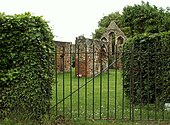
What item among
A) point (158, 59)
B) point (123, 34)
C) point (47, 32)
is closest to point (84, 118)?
point (47, 32)

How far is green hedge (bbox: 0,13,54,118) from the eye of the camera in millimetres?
7801

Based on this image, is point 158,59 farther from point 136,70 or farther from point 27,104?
point 27,104

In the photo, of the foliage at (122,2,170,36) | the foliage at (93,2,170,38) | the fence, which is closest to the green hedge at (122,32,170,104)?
the fence

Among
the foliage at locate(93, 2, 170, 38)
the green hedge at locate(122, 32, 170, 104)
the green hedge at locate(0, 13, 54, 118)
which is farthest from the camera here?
the foliage at locate(93, 2, 170, 38)

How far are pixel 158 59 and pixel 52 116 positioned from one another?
3.61 metres

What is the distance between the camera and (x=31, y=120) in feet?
25.4

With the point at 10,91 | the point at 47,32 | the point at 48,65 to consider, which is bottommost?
the point at 10,91

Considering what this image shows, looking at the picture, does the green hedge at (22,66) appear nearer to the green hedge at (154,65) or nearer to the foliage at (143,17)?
the green hedge at (154,65)

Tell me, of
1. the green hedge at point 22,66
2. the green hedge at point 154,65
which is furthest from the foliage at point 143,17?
the green hedge at point 22,66

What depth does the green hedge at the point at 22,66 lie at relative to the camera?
7.80m

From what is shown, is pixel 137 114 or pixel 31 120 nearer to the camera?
pixel 31 120

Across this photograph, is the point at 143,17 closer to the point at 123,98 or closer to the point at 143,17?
the point at 143,17

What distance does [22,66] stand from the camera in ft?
25.8

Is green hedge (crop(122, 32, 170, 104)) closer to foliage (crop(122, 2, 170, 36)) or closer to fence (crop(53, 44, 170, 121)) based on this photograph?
fence (crop(53, 44, 170, 121))
